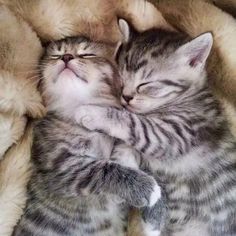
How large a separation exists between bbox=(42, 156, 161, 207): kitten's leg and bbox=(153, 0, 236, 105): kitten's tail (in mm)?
427

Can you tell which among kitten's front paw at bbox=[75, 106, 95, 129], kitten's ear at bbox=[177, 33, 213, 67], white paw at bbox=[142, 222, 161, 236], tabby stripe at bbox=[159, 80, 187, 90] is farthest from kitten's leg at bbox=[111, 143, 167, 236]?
kitten's ear at bbox=[177, 33, 213, 67]

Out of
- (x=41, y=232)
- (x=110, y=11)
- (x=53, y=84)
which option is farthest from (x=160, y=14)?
(x=41, y=232)

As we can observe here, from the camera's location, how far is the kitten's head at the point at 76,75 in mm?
1836

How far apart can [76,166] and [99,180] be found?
86 millimetres

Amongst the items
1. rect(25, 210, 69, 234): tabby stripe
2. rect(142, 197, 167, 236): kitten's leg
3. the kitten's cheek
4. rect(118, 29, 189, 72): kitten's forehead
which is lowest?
rect(25, 210, 69, 234): tabby stripe

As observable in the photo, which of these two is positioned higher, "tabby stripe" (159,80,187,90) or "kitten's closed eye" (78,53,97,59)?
"tabby stripe" (159,80,187,90)

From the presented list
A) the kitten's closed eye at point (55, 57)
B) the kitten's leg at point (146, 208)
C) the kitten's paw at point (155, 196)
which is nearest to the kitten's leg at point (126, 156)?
the kitten's leg at point (146, 208)

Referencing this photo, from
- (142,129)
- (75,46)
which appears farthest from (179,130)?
(75,46)

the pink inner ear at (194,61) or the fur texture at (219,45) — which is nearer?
the pink inner ear at (194,61)

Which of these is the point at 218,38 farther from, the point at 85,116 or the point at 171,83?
the point at 85,116

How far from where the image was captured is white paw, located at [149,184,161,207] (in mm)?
1766

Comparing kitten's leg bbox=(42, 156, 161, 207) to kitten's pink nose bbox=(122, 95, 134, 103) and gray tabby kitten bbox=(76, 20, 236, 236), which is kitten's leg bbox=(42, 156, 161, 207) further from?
kitten's pink nose bbox=(122, 95, 134, 103)

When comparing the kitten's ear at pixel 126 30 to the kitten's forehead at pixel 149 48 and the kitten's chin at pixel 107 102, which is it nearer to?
the kitten's forehead at pixel 149 48

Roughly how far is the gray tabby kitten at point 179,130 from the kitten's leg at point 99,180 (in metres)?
0.08
